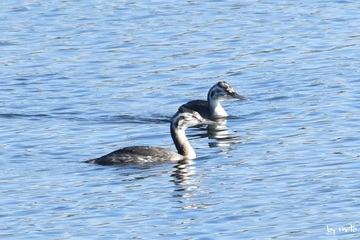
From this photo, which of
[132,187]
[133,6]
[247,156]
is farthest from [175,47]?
[132,187]

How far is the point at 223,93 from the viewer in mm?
30016

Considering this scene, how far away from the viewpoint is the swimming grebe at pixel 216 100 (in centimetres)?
2991

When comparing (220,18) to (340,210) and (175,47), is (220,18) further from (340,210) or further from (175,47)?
(340,210)

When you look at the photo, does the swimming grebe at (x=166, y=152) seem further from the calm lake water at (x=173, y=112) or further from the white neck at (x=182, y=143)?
the calm lake water at (x=173, y=112)

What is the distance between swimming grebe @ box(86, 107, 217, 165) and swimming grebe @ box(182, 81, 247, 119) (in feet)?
10.8

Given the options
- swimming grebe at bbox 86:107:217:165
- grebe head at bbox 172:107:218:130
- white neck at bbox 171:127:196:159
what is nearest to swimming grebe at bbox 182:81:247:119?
grebe head at bbox 172:107:218:130

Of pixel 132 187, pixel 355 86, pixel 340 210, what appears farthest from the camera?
pixel 355 86

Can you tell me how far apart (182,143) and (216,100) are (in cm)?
474

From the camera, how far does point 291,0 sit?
40531mm

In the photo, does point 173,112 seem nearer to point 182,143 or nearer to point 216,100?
point 216,100

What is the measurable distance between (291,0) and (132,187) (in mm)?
18796

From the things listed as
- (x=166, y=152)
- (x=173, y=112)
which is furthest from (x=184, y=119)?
(x=173, y=112)

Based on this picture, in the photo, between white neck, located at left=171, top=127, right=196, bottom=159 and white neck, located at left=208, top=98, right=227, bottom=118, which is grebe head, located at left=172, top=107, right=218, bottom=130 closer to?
white neck, located at left=171, top=127, right=196, bottom=159

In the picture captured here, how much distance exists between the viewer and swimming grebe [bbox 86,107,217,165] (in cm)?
2442
